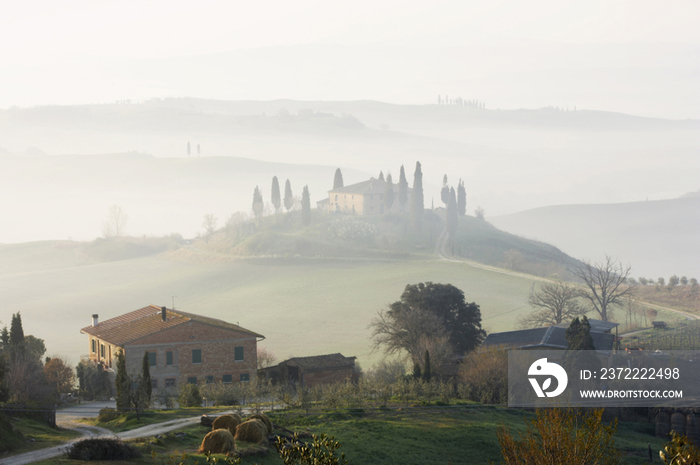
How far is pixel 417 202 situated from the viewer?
135 meters

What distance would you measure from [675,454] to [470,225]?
148m

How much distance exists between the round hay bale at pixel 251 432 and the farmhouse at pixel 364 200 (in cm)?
12557

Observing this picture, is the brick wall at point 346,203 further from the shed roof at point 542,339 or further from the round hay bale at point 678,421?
the round hay bale at point 678,421

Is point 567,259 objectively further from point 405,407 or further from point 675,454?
point 675,454

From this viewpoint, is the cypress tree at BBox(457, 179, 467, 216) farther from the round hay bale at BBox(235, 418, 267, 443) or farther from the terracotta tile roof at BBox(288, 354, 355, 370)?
the round hay bale at BBox(235, 418, 267, 443)

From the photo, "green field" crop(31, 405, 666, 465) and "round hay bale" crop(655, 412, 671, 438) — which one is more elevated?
"green field" crop(31, 405, 666, 465)

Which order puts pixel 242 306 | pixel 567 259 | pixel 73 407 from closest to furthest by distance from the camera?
pixel 73 407, pixel 242 306, pixel 567 259

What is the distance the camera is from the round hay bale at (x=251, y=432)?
23.2 m

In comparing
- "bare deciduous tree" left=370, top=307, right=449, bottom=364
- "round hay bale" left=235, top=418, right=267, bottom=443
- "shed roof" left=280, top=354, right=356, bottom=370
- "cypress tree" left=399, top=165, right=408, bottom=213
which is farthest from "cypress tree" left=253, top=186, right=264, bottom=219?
"round hay bale" left=235, top=418, right=267, bottom=443

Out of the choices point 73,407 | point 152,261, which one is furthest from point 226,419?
point 152,261

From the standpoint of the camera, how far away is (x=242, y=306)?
308ft

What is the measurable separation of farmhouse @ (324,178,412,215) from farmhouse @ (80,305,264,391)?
330 feet

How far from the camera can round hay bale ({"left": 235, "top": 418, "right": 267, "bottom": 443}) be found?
Answer: 2318 cm

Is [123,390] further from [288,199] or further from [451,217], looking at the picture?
[288,199]
